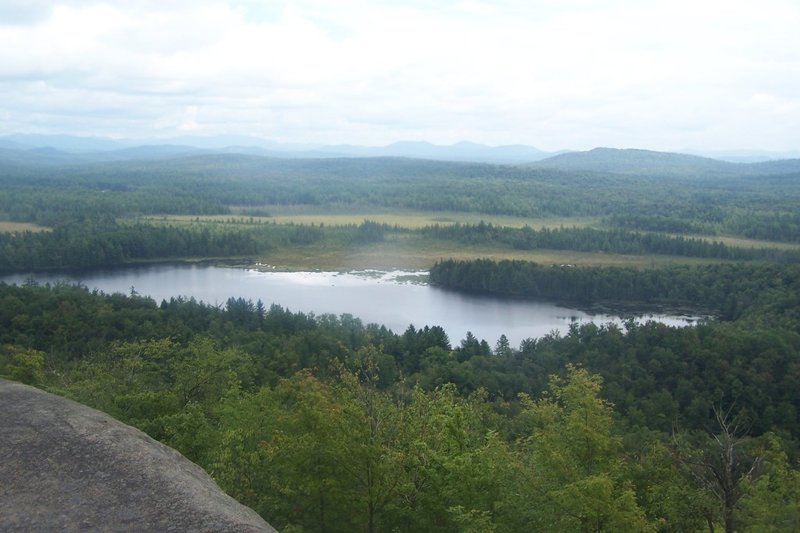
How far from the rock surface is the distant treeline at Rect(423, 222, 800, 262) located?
74055 mm

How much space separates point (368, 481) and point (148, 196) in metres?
120

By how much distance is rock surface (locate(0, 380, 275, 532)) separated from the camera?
5.39 m

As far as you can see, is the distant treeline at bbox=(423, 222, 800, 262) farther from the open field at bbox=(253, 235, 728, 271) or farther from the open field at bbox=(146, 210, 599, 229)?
the open field at bbox=(146, 210, 599, 229)

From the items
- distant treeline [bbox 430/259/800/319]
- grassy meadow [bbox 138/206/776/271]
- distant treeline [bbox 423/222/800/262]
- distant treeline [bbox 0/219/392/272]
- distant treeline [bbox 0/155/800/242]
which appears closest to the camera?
distant treeline [bbox 430/259/800/319]

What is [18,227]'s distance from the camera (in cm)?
9194

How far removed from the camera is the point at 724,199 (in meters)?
122

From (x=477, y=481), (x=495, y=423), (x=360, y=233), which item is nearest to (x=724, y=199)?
(x=360, y=233)

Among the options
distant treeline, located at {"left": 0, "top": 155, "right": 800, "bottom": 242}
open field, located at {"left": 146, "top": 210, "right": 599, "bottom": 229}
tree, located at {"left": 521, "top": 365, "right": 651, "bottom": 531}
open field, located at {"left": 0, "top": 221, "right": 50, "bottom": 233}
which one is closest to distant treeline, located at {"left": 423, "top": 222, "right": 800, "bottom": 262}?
open field, located at {"left": 146, "top": 210, "right": 599, "bottom": 229}

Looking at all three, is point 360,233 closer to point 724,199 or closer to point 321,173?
point 724,199

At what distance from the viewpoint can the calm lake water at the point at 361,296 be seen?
→ 50.4m

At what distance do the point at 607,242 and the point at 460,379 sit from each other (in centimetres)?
5547

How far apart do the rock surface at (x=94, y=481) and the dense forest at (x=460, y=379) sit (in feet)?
11.7

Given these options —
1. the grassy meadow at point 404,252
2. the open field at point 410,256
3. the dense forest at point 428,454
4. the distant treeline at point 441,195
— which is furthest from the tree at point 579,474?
the distant treeline at point 441,195

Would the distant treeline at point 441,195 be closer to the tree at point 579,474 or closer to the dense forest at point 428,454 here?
the dense forest at point 428,454
